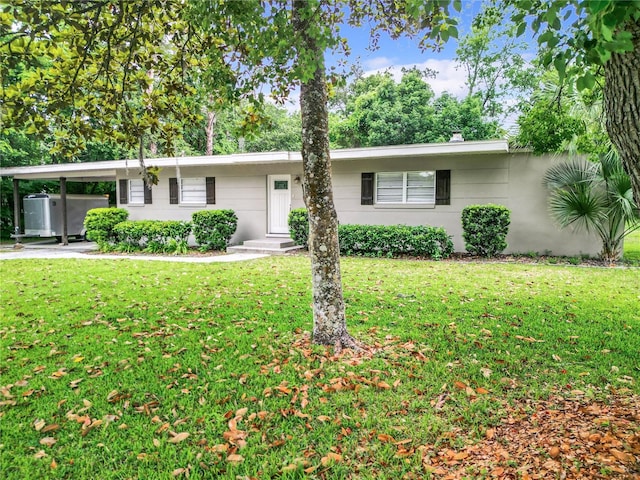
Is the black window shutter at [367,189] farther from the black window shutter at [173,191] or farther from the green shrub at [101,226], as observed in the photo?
the green shrub at [101,226]

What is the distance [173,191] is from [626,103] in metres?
13.8

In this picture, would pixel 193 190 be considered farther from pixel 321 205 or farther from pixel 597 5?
pixel 597 5

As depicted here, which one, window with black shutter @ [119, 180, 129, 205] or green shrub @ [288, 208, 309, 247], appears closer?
green shrub @ [288, 208, 309, 247]

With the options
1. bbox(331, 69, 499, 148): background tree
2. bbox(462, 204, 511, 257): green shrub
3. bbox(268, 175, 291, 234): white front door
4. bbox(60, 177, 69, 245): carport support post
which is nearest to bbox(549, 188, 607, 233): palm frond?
bbox(462, 204, 511, 257): green shrub

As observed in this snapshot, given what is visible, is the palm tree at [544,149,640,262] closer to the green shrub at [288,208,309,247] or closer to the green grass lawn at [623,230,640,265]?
the green grass lawn at [623,230,640,265]

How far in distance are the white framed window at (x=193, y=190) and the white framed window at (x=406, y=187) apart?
6.09 meters

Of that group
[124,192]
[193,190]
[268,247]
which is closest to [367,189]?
[268,247]

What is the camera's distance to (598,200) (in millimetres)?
9078

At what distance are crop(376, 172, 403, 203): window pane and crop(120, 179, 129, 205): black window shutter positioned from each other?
9.24m

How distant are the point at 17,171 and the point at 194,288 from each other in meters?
12.8

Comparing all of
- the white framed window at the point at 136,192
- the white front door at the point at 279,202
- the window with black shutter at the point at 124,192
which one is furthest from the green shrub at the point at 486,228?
the window with black shutter at the point at 124,192

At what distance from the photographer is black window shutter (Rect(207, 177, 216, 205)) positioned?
536 inches

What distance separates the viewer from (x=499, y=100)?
74.0 ft

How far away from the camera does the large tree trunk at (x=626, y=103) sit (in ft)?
5.86
